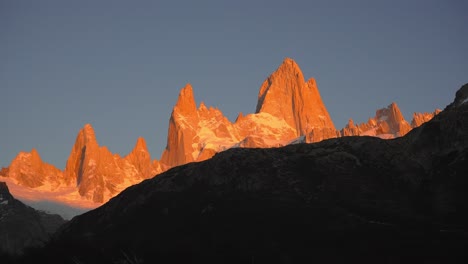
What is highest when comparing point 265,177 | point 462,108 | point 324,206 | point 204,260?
point 462,108

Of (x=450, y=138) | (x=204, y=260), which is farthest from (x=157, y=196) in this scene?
(x=204, y=260)

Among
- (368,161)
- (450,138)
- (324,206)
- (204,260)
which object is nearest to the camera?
(204,260)

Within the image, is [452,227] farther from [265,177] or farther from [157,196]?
[157,196]

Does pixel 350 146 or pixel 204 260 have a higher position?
pixel 350 146

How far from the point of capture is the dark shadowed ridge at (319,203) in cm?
8625

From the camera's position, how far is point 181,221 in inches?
4247

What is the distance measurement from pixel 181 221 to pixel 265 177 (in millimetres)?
17732

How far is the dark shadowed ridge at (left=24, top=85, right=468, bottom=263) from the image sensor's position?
283 ft

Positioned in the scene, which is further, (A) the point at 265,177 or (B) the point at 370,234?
(A) the point at 265,177

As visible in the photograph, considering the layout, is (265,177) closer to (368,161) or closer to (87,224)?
(368,161)

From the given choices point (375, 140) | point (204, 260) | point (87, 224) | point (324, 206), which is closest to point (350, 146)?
point (375, 140)

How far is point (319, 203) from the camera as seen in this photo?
106 metres

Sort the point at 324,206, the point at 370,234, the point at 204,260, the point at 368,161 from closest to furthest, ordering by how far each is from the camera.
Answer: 1. the point at 204,260
2. the point at 370,234
3. the point at 324,206
4. the point at 368,161

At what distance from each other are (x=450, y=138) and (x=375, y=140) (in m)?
16.7
